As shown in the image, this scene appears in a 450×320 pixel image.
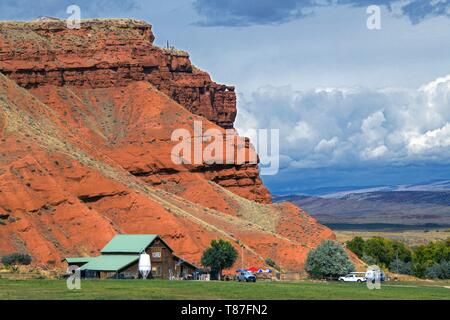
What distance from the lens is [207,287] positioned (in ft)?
219

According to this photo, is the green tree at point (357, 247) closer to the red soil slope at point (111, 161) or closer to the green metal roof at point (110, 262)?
the red soil slope at point (111, 161)

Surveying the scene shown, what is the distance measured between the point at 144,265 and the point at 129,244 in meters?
5.91

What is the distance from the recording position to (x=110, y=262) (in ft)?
297

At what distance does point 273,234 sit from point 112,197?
946 inches

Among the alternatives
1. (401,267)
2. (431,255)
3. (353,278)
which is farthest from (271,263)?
(431,255)

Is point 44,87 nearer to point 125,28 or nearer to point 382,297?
point 125,28

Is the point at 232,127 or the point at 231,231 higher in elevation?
the point at 232,127

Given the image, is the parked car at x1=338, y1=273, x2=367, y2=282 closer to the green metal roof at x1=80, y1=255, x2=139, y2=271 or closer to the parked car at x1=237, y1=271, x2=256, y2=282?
the parked car at x1=237, y1=271, x2=256, y2=282

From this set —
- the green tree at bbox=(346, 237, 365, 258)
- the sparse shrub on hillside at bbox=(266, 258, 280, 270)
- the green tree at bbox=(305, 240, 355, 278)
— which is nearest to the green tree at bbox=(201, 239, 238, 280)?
the green tree at bbox=(305, 240, 355, 278)

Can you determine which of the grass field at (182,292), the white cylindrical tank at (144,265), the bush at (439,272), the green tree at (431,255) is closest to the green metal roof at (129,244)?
the white cylindrical tank at (144,265)

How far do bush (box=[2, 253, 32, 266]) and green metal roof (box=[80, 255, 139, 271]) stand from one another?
8.21m

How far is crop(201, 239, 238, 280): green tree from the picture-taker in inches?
4139
